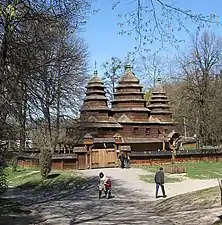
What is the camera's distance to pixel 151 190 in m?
28.0

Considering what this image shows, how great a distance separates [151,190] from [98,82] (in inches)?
1038

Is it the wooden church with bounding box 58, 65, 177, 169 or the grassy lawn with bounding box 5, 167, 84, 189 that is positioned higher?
the wooden church with bounding box 58, 65, 177, 169

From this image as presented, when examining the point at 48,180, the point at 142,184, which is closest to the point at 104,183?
the point at 142,184

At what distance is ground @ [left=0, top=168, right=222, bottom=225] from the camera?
1647 cm

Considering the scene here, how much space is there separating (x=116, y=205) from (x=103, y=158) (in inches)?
777

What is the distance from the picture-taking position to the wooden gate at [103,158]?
41.4 meters

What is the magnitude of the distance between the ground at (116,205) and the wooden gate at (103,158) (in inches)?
309

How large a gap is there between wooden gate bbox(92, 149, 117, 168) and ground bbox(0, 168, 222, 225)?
7.86 meters

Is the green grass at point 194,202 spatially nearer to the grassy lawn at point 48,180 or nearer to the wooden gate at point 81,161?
the grassy lawn at point 48,180

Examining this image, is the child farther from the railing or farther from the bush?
the railing

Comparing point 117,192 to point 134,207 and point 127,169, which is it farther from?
point 127,169

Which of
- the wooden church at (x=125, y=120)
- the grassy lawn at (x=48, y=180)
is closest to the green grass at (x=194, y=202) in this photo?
the grassy lawn at (x=48, y=180)

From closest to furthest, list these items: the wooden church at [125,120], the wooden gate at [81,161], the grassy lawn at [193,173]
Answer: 1. the grassy lawn at [193,173]
2. the wooden gate at [81,161]
3. the wooden church at [125,120]

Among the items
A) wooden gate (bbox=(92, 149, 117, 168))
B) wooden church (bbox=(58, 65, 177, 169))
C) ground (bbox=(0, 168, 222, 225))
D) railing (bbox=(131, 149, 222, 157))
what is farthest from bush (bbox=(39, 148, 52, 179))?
railing (bbox=(131, 149, 222, 157))
